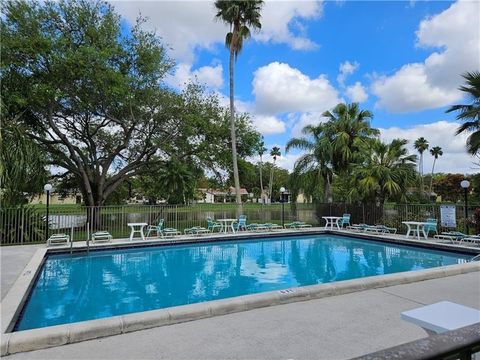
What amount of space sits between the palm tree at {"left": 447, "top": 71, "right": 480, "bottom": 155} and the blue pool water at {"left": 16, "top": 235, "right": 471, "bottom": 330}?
21.8ft

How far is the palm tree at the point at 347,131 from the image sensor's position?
73.5 ft

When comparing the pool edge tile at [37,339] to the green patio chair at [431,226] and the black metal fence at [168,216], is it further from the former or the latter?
the green patio chair at [431,226]

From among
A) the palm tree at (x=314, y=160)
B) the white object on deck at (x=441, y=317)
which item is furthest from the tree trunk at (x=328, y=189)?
the white object on deck at (x=441, y=317)

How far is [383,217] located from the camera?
19750mm

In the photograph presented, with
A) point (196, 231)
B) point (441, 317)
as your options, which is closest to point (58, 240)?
point (196, 231)

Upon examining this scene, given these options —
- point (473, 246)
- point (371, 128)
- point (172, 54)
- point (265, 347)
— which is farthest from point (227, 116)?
point (265, 347)

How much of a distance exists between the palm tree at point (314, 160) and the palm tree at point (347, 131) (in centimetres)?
53

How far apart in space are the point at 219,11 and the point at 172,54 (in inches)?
191

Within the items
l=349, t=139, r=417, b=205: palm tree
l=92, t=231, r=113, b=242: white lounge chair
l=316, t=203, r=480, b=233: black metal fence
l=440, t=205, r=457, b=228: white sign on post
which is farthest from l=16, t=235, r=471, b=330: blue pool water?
l=349, t=139, r=417, b=205: palm tree

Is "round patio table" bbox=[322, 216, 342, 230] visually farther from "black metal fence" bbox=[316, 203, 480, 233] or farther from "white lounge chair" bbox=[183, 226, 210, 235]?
"white lounge chair" bbox=[183, 226, 210, 235]

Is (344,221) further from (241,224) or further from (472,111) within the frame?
(472,111)

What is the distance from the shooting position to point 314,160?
23688mm

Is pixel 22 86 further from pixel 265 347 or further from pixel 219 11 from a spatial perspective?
pixel 265 347

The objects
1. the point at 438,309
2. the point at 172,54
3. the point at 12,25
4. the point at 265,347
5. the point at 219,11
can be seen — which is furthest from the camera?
the point at 219,11
